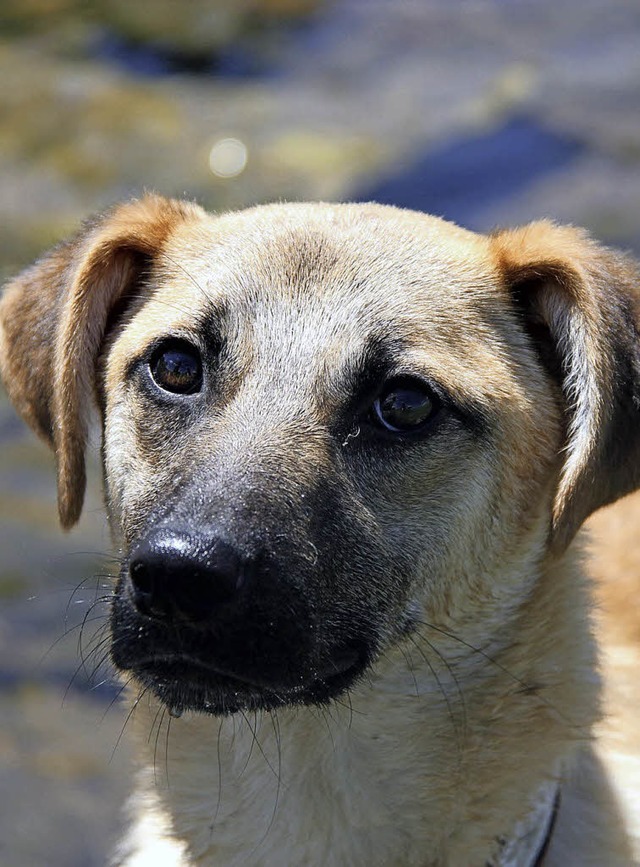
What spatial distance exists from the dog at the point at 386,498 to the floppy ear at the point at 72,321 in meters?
0.02

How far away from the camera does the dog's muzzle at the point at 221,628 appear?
2.90 meters

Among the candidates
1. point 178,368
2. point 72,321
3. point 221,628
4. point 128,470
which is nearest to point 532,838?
point 221,628

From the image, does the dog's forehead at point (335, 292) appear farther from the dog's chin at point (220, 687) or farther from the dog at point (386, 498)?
the dog's chin at point (220, 687)

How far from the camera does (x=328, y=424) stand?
3.37 m

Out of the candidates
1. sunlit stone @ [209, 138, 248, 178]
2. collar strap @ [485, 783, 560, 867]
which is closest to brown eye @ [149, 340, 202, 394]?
collar strap @ [485, 783, 560, 867]

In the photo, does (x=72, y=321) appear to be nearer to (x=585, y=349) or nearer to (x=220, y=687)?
(x=220, y=687)

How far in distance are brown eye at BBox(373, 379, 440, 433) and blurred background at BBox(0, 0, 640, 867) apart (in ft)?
9.31

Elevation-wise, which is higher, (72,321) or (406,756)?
(72,321)

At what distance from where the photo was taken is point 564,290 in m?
3.60

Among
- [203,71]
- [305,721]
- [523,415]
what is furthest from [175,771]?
[203,71]

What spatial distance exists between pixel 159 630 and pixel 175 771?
0.81 m

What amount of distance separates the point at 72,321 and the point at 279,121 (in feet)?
19.1

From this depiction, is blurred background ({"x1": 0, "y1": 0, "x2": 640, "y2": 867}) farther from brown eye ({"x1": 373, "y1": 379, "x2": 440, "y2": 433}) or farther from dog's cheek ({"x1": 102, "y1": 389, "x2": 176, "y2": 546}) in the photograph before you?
brown eye ({"x1": 373, "y1": 379, "x2": 440, "y2": 433})

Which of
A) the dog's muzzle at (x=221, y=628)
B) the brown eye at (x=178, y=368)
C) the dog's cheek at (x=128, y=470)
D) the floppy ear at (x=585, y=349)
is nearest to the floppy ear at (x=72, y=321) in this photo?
the dog's cheek at (x=128, y=470)
